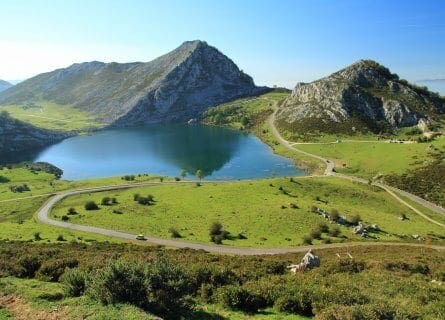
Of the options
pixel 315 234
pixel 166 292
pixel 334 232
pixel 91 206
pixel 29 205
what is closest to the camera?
pixel 166 292

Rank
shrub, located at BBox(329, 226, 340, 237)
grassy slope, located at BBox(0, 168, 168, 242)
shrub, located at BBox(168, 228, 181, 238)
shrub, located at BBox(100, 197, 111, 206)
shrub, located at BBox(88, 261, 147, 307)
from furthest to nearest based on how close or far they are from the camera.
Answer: shrub, located at BBox(100, 197, 111, 206) → shrub, located at BBox(329, 226, 340, 237) → shrub, located at BBox(168, 228, 181, 238) → grassy slope, located at BBox(0, 168, 168, 242) → shrub, located at BBox(88, 261, 147, 307)

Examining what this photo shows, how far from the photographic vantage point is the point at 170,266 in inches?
1086

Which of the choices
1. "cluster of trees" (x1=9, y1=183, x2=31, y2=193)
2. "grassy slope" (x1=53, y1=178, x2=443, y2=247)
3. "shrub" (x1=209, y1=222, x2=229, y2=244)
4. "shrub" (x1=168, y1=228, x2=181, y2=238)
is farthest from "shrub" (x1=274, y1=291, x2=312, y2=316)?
"cluster of trees" (x1=9, y1=183, x2=31, y2=193)

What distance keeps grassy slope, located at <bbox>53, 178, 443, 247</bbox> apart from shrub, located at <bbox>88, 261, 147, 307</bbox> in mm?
46700

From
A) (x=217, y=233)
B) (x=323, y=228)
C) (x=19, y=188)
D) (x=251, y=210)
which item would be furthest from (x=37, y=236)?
(x=19, y=188)

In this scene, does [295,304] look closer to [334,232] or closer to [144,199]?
[334,232]

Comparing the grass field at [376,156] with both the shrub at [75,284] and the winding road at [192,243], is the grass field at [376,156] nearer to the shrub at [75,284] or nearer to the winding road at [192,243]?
the winding road at [192,243]

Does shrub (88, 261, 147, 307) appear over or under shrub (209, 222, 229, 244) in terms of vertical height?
over

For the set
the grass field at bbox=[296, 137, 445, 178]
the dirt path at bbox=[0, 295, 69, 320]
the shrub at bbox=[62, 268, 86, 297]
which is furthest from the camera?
the grass field at bbox=[296, 137, 445, 178]

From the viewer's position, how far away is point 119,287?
25062 mm

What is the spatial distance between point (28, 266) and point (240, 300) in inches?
761

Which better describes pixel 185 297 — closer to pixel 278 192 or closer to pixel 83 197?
pixel 278 192

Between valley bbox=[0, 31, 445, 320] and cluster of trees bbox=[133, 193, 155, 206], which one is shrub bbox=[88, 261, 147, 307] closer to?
valley bbox=[0, 31, 445, 320]

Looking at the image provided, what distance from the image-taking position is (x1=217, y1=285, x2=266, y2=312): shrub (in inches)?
1087
